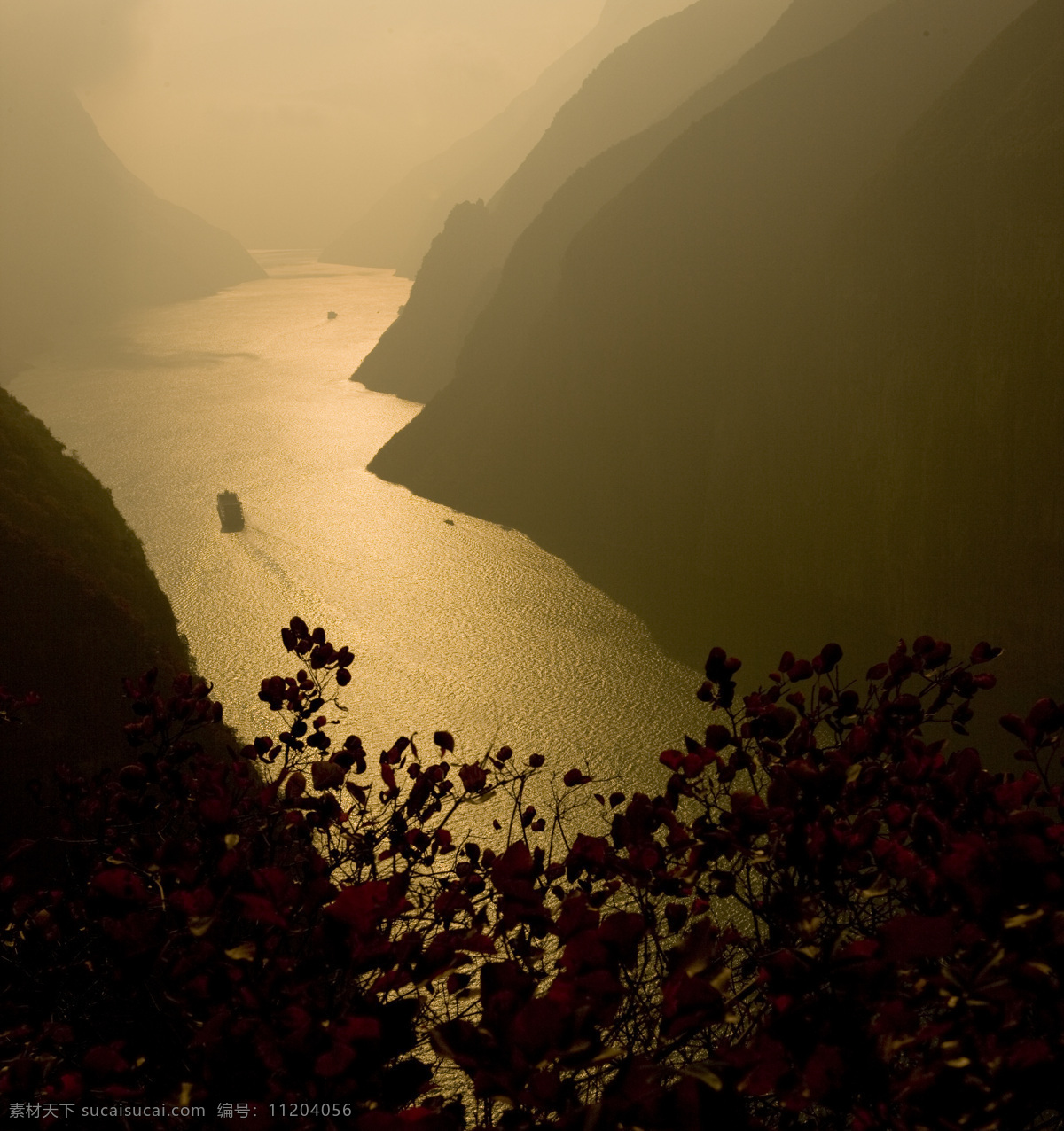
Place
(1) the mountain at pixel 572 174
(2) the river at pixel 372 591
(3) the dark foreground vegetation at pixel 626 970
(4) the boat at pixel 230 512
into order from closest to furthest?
(3) the dark foreground vegetation at pixel 626 970 < (2) the river at pixel 372 591 < (4) the boat at pixel 230 512 < (1) the mountain at pixel 572 174

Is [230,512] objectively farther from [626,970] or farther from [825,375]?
[626,970]

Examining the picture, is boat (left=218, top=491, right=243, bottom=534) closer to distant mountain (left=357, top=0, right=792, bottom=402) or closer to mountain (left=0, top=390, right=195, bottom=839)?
mountain (left=0, top=390, right=195, bottom=839)

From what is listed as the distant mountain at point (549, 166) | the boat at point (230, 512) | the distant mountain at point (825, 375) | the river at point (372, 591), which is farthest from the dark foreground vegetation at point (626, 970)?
the distant mountain at point (549, 166)

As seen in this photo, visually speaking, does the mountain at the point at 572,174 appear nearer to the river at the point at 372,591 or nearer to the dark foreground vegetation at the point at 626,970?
the river at the point at 372,591

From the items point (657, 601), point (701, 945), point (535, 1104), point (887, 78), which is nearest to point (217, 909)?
point (535, 1104)

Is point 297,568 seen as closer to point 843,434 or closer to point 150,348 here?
point 843,434

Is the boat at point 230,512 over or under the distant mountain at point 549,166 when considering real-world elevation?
under
